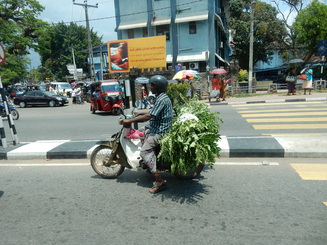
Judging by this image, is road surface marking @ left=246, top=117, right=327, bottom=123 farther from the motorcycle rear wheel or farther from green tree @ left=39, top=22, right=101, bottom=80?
green tree @ left=39, top=22, right=101, bottom=80

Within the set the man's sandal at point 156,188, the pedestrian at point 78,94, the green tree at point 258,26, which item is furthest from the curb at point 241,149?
the green tree at point 258,26

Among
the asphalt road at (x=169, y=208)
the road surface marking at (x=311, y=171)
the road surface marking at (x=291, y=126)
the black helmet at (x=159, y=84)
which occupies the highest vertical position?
the black helmet at (x=159, y=84)

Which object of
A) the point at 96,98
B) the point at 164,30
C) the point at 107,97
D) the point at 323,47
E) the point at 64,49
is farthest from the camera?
the point at 64,49

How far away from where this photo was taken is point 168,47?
26.3m

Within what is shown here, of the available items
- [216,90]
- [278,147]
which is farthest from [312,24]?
[278,147]

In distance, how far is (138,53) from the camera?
21.6 m

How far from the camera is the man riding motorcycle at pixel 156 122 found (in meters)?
3.73

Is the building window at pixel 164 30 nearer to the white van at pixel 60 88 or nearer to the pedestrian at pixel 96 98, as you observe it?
the white van at pixel 60 88

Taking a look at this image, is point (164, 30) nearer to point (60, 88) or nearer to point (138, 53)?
point (138, 53)

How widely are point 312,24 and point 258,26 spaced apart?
22.1ft

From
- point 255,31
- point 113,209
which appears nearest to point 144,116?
point 113,209

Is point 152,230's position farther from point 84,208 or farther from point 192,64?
point 192,64

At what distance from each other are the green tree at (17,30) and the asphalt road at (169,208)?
999 inches

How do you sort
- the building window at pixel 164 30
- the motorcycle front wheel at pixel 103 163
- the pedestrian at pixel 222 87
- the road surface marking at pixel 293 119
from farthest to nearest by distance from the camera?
the building window at pixel 164 30, the pedestrian at pixel 222 87, the road surface marking at pixel 293 119, the motorcycle front wheel at pixel 103 163
